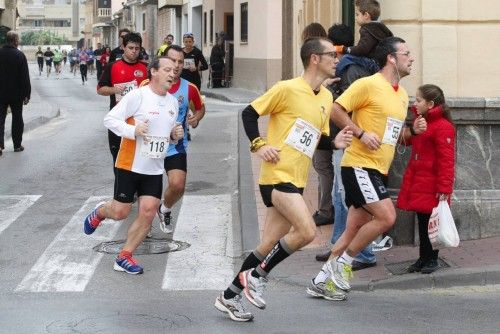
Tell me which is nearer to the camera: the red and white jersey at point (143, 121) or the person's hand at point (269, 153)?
the person's hand at point (269, 153)

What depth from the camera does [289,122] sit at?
757cm

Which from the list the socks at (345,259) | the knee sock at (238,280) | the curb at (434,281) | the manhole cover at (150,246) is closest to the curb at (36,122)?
the manhole cover at (150,246)

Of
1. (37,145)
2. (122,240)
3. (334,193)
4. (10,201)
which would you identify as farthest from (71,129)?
(334,193)

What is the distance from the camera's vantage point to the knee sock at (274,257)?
753 cm

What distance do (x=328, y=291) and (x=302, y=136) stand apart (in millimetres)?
1256

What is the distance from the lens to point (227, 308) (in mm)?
7582

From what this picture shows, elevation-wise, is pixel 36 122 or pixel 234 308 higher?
pixel 36 122

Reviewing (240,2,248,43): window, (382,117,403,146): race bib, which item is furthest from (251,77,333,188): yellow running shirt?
(240,2,248,43): window

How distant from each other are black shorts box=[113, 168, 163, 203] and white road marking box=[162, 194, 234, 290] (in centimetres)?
68

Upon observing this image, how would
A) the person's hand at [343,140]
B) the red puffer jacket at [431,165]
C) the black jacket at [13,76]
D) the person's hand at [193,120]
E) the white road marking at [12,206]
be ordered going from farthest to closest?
1. the black jacket at [13,76]
2. the white road marking at [12,206]
3. the person's hand at [193,120]
4. the red puffer jacket at [431,165]
5. the person's hand at [343,140]

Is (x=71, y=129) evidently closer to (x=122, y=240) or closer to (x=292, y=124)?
(x=122, y=240)

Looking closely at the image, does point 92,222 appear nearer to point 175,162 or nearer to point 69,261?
point 69,261

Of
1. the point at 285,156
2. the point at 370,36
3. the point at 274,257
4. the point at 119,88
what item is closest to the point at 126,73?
the point at 119,88

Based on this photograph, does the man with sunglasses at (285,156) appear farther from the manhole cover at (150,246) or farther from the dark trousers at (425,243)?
the manhole cover at (150,246)
